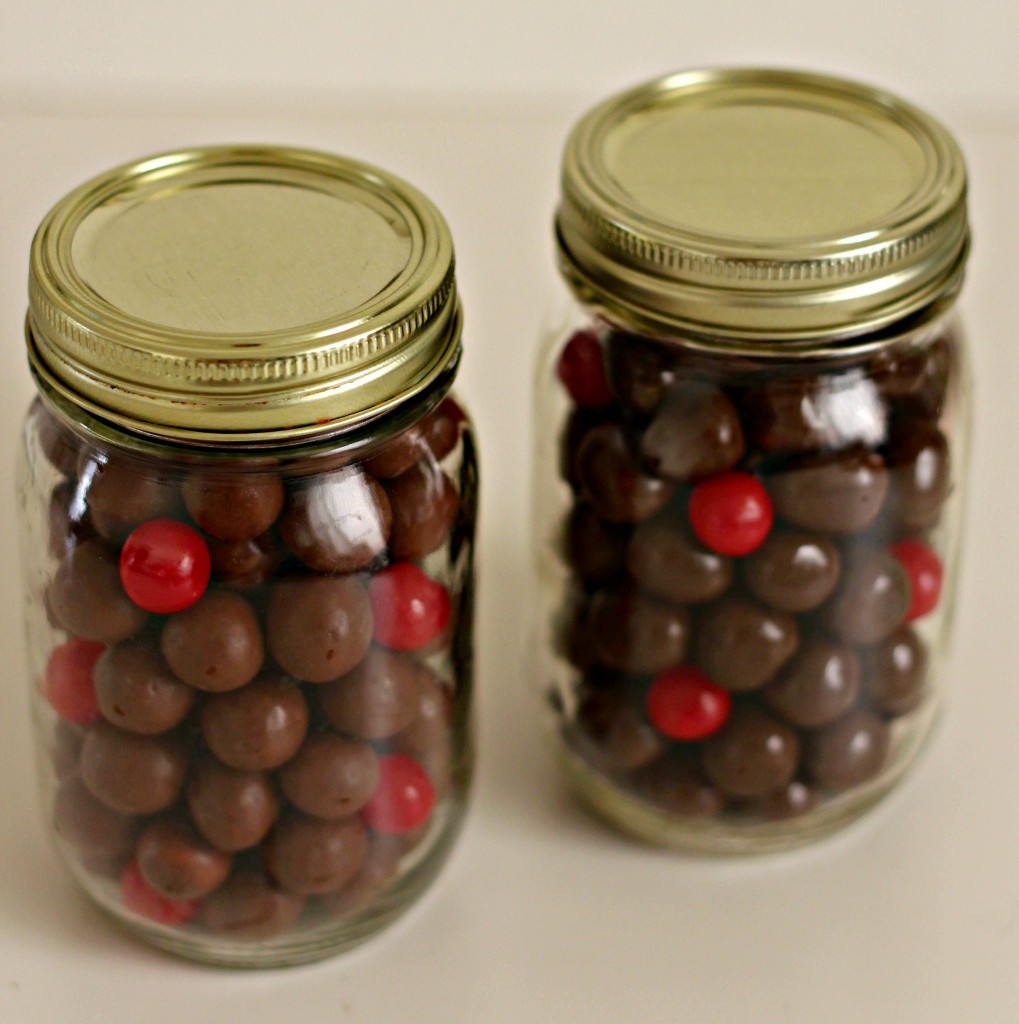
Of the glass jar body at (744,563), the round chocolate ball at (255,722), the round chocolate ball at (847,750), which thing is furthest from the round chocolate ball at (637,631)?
the round chocolate ball at (255,722)

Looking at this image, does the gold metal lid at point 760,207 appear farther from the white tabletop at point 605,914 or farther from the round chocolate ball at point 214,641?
the round chocolate ball at point 214,641

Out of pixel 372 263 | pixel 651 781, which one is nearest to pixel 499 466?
pixel 651 781

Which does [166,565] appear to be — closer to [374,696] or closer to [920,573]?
[374,696]

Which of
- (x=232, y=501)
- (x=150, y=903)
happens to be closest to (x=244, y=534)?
(x=232, y=501)

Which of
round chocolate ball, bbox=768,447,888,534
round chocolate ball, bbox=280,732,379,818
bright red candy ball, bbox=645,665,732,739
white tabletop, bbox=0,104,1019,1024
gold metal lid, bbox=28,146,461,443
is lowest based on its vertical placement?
white tabletop, bbox=0,104,1019,1024

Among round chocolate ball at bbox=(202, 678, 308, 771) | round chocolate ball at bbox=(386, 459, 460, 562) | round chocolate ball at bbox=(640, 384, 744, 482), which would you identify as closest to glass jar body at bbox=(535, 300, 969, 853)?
round chocolate ball at bbox=(640, 384, 744, 482)

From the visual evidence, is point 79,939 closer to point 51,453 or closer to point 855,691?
point 51,453

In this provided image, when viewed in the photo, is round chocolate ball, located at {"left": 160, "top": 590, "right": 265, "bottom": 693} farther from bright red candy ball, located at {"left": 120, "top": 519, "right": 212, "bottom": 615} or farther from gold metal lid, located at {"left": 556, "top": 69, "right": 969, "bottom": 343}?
gold metal lid, located at {"left": 556, "top": 69, "right": 969, "bottom": 343}
